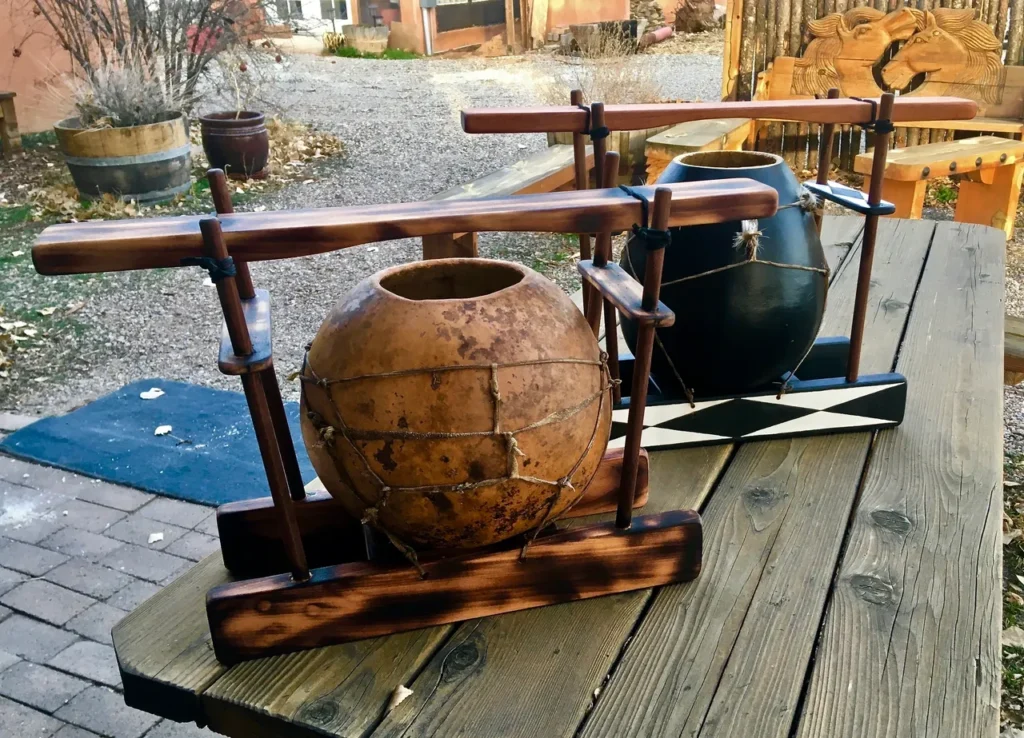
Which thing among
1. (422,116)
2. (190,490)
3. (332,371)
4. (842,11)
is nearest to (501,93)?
(422,116)

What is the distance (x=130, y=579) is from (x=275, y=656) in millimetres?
1721

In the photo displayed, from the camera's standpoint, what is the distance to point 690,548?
4.43 feet

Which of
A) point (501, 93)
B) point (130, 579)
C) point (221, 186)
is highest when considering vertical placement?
point (221, 186)

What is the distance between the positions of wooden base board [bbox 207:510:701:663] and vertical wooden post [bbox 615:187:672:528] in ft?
0.20

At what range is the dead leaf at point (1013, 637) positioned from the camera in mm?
2377

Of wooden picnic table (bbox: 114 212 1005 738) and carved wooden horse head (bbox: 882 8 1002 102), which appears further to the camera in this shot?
carved wooden horse head (bbox: 882 8 1002 102)

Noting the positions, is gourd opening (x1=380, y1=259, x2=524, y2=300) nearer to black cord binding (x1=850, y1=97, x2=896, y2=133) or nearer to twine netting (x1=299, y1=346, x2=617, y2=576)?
twine netting (x1=299, y1=346, x2=617, y2=576)

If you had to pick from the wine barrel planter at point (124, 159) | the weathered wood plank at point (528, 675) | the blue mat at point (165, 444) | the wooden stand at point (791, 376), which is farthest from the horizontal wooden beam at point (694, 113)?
the wine barrel planter at point (124, 159)

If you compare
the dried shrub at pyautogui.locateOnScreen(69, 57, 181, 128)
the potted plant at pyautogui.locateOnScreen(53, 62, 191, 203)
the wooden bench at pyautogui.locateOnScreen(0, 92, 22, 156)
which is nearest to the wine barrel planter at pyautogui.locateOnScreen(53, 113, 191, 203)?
the potted plant at pyautogui.locateOnScreen(53, 62, 191, 203)

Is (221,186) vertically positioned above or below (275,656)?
above

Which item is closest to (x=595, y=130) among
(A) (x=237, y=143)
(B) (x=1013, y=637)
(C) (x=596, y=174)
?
(C) (x=596, y=174)

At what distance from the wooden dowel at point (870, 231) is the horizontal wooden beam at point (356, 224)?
1.77 ft

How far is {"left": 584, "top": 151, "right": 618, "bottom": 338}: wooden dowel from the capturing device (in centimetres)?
136

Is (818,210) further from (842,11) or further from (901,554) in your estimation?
(842,11)
